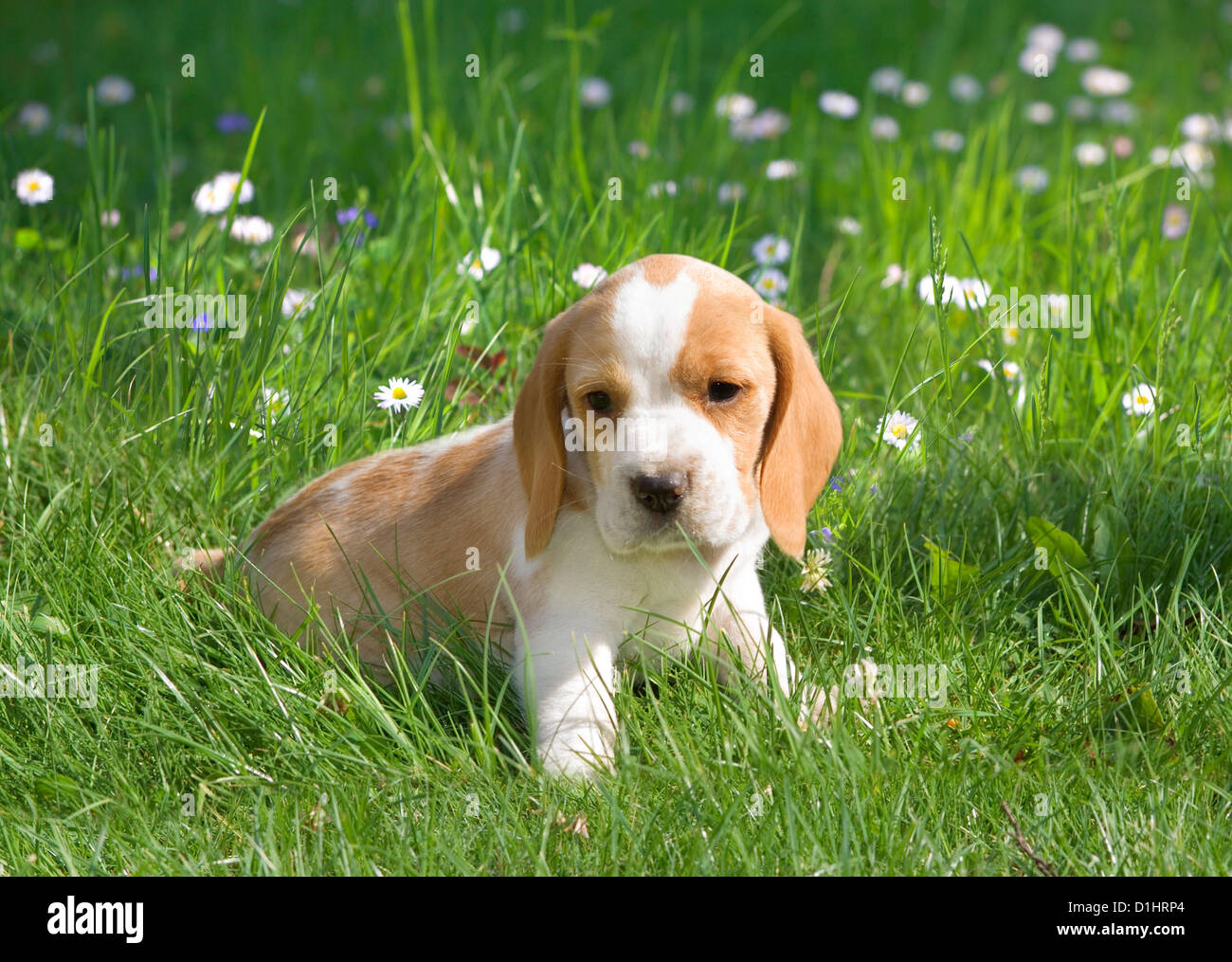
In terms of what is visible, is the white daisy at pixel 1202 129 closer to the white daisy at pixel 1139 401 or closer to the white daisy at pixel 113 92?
the white daisy at pixel 1139 401

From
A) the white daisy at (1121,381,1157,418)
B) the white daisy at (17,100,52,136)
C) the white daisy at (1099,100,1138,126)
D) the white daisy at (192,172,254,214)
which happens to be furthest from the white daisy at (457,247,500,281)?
the white daisy at (1099,100,1138,126)

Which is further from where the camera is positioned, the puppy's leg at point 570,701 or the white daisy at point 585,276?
the white daisy at point 585,276

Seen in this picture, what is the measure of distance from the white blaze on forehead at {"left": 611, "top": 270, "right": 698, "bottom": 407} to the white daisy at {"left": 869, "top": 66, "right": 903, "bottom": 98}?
5.06m

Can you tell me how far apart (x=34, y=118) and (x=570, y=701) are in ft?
17.7

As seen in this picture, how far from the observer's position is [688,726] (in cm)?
331

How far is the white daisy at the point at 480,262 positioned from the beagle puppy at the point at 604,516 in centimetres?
116

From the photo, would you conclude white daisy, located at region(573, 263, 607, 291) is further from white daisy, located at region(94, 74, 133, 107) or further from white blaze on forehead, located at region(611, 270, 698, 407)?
white daisy, located at region(94, 74, 133, 107)

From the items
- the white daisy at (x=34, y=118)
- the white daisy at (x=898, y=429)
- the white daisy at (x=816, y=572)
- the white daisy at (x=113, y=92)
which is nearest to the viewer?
the white daisy at (x=816, y=572)

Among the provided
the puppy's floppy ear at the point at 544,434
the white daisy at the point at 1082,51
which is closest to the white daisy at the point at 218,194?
the puppy's floppy ear at the point at 544,434

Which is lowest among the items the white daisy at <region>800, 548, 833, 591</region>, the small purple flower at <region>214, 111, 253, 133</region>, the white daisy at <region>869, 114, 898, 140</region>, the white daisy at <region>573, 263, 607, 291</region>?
the white daisy at <region>800, 548, 833, 591</region>

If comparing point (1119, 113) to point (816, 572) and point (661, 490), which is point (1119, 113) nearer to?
point (816, 572)

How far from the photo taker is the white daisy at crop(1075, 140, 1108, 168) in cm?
695

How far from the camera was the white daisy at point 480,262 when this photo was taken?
483 cm
